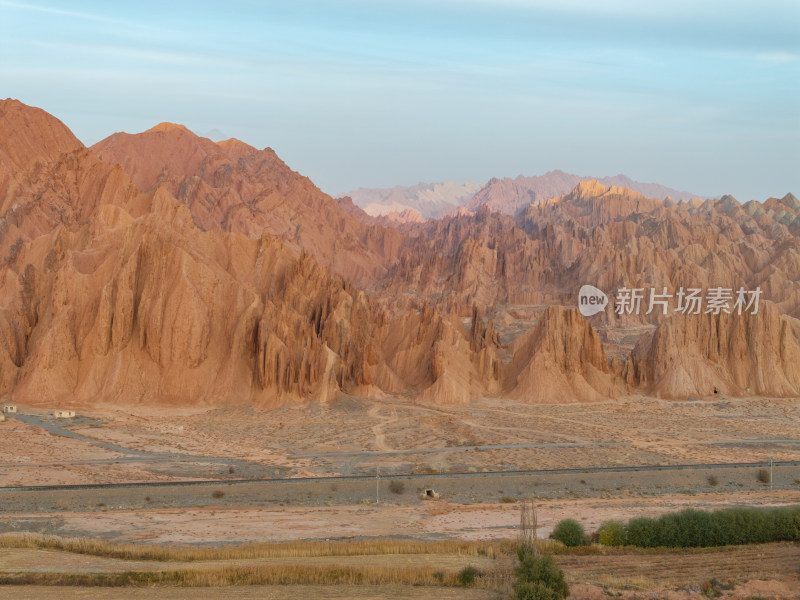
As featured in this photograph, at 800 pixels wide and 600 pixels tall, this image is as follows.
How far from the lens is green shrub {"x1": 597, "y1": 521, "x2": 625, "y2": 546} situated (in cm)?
3172

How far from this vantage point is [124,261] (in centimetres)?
6750

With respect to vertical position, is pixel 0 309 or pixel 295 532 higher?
pixel 0 309

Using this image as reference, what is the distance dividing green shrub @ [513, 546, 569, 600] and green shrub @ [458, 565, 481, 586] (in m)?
1.46

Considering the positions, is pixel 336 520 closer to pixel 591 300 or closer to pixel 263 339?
pixel 263 339

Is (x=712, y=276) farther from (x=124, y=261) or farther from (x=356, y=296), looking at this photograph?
(x=124, y=261)

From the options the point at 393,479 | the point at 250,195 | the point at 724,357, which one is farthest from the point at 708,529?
the point at 250,195

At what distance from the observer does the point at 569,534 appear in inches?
1246

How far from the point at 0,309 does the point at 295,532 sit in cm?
4099

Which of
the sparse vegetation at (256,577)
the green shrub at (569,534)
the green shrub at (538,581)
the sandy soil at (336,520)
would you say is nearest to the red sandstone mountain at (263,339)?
the sandy soil at (336,520)

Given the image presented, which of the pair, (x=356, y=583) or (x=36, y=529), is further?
(x=36, y=529)

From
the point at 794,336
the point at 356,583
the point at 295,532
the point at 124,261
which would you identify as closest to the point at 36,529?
the point at 295,532

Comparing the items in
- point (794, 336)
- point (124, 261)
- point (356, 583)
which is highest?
point (124, 261)

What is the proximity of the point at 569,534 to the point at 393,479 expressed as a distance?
11.7 meters

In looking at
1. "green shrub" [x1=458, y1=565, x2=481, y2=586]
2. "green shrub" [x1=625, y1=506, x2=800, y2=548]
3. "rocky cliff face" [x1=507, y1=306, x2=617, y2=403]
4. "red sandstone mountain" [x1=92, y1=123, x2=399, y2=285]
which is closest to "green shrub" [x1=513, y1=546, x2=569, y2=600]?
"green shrub" [x1=458, y1=565, x2=481, y2=586]
